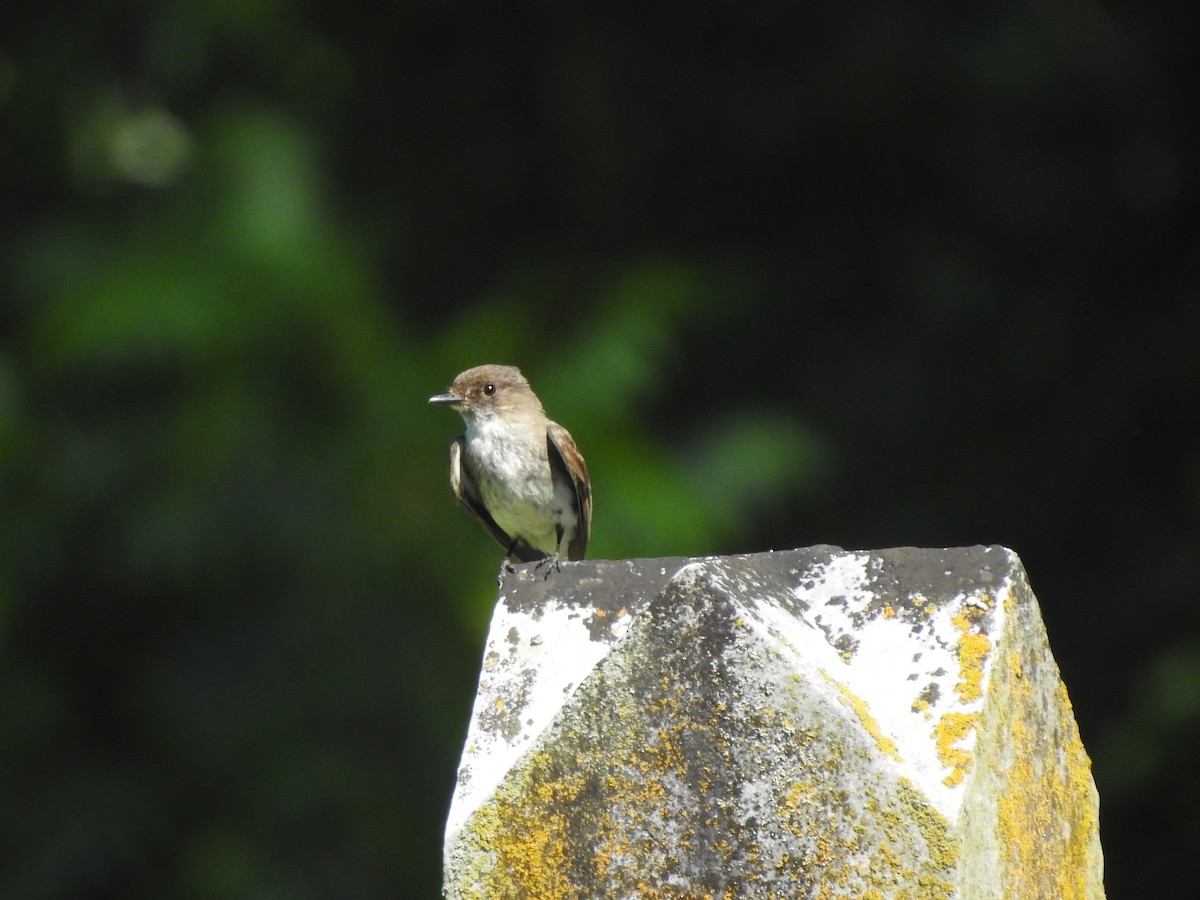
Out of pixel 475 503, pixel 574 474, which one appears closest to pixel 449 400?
pixel 475 503

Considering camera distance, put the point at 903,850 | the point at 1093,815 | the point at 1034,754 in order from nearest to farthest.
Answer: the point at 903,850 → the point at 1034,754 → the point at 1093,815

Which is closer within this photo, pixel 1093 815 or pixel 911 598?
pixel 911 598

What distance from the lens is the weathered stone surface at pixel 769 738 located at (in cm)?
190

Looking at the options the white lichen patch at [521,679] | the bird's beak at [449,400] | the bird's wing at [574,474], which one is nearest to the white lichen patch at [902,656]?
the white lichen patch at [521,679]

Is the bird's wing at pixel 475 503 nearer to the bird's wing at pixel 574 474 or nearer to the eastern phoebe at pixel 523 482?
the eastern phoebe at pixel 523 482

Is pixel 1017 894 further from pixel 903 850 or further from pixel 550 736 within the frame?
pixel 550 736

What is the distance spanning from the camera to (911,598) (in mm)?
2090

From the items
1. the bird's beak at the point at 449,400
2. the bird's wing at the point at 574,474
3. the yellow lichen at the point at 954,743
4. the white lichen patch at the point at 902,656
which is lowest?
the yellow lichen at the point at 954,743

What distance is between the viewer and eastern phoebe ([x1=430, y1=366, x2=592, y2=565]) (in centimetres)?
535

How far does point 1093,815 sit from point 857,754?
0.58 metres

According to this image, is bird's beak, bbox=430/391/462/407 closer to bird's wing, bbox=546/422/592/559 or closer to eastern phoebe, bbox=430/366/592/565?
eastern phoebe, bbox=430/366/592/565

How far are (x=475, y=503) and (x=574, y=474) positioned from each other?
1.41ft

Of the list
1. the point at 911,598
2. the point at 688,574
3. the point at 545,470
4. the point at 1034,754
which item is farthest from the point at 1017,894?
the point at 545,470

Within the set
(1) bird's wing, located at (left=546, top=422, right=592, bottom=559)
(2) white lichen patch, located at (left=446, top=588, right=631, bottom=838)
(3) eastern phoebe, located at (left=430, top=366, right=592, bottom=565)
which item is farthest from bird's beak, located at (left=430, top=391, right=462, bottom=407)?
(2) white lichen patch, located at (left=446, top=588, right=631, bottom=838)
